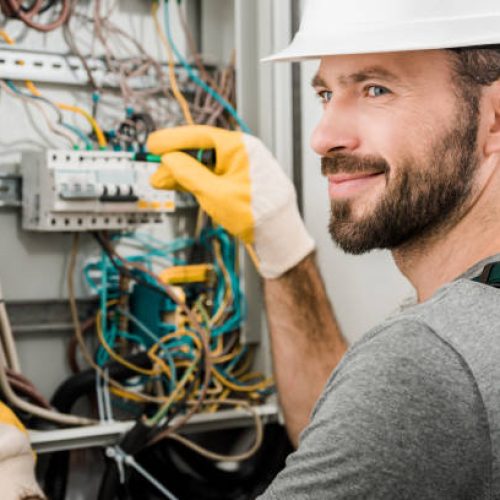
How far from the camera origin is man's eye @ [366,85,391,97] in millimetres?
1048

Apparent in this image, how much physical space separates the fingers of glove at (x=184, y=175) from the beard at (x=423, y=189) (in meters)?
0.56

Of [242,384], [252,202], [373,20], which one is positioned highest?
[373,20]

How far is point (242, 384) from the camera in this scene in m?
1.96

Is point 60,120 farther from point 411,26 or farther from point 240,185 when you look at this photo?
point 411,26

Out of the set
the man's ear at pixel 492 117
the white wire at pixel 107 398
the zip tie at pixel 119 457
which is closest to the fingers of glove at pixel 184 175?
the white wire at pixel 107 398

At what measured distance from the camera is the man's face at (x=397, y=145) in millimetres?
1010

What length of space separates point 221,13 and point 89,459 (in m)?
1.24

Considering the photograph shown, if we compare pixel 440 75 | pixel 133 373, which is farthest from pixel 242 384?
pixel 440 75

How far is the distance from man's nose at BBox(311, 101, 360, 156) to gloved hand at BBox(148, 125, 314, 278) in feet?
1.74

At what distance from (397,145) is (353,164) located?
0.07 metres

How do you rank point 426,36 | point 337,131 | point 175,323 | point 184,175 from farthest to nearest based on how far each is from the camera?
point 175,323, point 184,175, point 337,131, point 426,36

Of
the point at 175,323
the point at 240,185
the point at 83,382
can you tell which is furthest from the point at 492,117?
the point at 83,382

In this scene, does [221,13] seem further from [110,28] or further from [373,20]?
[373,20]

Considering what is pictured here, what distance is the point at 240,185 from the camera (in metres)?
1.64
